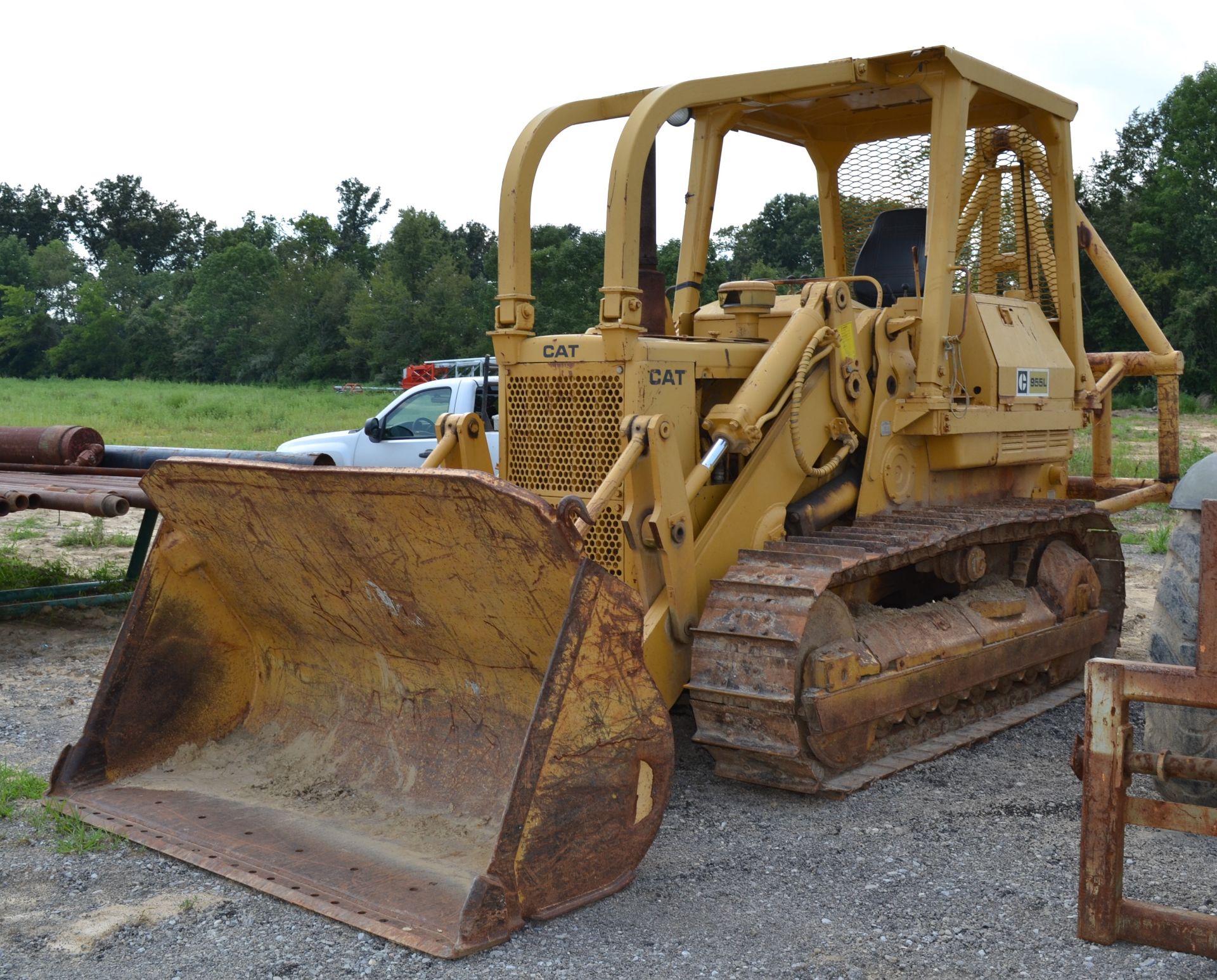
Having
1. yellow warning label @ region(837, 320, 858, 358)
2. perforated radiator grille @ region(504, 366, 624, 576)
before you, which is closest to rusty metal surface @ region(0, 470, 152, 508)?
perforated radiator grille @ region(504, 366, 624, 576)

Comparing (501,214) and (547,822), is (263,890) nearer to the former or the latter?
(547,822)

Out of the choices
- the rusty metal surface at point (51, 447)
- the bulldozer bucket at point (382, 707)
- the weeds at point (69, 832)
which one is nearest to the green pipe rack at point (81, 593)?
the rusty metal surface at point (51, 447)

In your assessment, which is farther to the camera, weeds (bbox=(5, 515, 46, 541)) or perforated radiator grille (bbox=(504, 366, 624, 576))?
weeds (bbox=(5, 515, 46, 541))

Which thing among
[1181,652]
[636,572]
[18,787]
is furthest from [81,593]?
[1181,652]

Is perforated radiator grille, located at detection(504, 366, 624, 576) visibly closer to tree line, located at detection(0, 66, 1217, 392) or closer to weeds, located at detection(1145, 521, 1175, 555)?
weeds, located at detection(1145, 521, 1175, 555)

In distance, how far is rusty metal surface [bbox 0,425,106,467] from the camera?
9.34m

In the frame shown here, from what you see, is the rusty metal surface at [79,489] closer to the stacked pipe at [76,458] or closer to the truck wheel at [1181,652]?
the stacked pipe at [76,458]

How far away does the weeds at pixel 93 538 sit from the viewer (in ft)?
40.4

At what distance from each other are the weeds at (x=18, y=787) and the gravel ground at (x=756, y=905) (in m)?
0.21

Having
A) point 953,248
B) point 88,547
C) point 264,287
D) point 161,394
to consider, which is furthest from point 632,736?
point 264,287

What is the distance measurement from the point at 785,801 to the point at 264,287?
63989 mm

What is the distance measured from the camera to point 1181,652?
4945 mm

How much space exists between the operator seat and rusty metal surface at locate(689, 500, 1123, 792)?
3.91ft

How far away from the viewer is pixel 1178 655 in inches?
195
